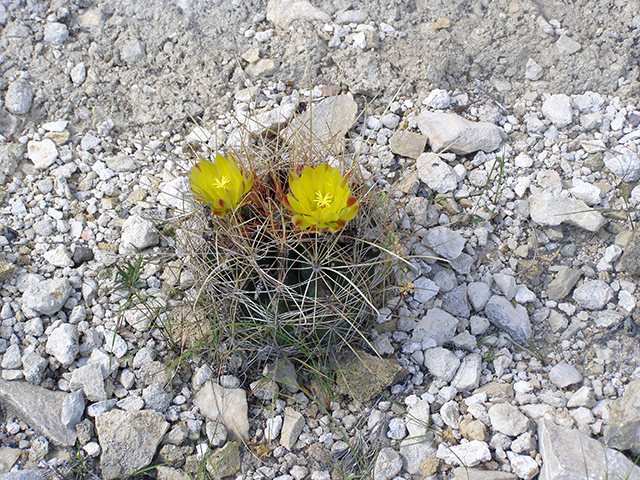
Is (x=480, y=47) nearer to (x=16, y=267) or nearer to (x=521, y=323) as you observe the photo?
(x=521, y=323)

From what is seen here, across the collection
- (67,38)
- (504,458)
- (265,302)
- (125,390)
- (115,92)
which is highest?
(67,38)

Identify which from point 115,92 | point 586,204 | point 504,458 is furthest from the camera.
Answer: point 115,92

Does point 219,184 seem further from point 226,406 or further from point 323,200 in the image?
point 226,406

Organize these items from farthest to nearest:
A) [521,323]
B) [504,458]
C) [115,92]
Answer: [115,92], [521,323], [504,458]

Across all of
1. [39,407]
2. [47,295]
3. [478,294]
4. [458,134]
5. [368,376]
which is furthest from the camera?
[458,134]

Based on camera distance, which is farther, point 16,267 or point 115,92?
point 115,92

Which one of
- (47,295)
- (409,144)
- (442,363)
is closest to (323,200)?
(442,363)

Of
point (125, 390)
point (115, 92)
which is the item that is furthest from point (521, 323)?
point (115, 92)
